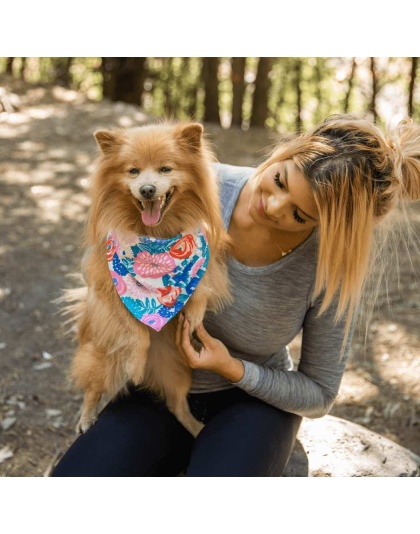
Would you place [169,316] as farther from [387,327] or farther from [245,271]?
[387,327]

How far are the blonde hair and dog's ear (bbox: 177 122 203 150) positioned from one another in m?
0.31

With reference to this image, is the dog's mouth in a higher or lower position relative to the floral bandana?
higher

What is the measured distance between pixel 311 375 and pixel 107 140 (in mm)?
1195

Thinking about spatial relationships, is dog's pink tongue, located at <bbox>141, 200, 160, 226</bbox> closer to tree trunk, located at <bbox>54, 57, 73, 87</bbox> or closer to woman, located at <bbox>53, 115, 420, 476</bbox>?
woman, located at <bbox>53, 115, 420, 476</bbox>

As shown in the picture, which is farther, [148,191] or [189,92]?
[189,92]

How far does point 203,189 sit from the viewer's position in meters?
2.16

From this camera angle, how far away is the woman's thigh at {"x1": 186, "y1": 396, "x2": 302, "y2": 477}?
2.03 meters

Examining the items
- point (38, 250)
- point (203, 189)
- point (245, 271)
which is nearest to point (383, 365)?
point (245, 271)

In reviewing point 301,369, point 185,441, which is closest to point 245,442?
point 185,441

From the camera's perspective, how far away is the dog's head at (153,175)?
2064 millimetres

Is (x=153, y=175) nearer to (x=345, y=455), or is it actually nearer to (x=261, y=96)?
(x=345, y=455)

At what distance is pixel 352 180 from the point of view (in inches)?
73.0

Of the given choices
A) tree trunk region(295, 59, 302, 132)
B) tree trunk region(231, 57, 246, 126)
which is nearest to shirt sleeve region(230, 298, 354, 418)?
tree trunk region(231, 57, 246, 126)

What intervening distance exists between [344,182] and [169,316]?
821 mm
